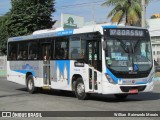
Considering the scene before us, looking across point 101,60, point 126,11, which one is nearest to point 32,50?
point 101,60

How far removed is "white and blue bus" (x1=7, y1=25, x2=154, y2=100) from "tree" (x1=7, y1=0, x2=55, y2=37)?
22.4 metres

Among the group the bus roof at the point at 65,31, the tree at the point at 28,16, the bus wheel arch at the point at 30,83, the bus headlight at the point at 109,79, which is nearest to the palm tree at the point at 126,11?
the tree at the point at 28,16

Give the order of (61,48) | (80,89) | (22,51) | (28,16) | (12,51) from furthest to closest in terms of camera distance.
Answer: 1. (28,16)
2. (12,51)
3. (22,51)
4. (61,48)
5. (80,89)

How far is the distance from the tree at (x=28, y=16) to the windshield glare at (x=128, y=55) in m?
25.7

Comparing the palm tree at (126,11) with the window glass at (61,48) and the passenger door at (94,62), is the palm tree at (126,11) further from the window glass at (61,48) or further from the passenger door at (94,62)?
the passenger door at (94,62)

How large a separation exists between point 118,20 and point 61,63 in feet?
68.3

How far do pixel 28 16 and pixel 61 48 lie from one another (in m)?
23.5

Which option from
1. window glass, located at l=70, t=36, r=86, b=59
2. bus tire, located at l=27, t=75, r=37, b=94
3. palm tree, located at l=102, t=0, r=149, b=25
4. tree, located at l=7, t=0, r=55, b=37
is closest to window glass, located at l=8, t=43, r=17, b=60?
bus tire, located at l=27, t=75, r=37, b=94

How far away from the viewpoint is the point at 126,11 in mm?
38375

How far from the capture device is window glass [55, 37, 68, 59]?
1814cm

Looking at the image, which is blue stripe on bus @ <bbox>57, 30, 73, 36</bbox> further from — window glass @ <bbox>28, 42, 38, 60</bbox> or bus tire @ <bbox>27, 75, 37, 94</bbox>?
bus tire @ <bbox>27, 75, 37, 94</bbox>

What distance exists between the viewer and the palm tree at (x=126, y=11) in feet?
124

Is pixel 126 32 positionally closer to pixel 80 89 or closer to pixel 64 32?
pixel 80 89

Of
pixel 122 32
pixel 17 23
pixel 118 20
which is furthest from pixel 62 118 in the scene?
pixel 17 23
